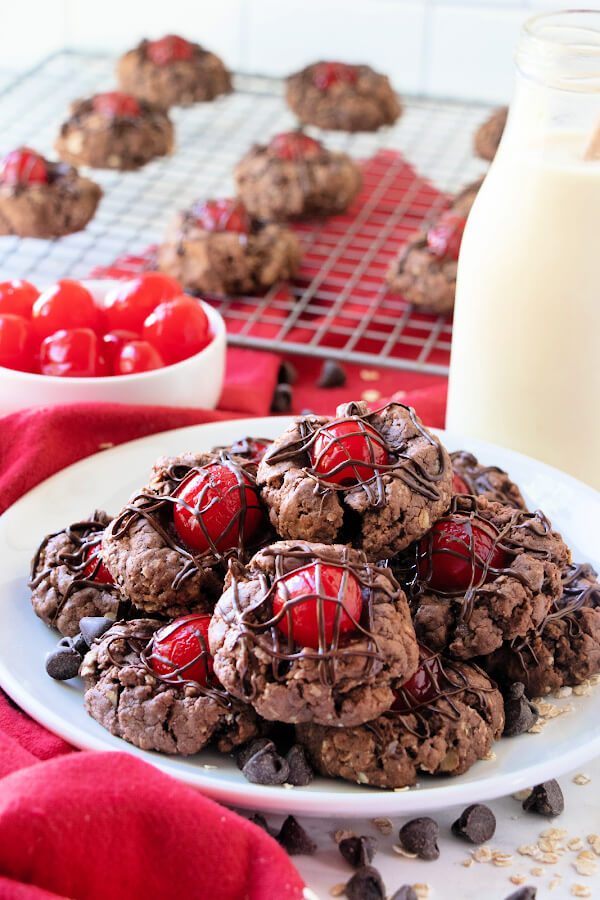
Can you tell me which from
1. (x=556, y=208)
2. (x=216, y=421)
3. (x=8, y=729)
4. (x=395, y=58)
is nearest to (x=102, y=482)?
(x=216, y=421)

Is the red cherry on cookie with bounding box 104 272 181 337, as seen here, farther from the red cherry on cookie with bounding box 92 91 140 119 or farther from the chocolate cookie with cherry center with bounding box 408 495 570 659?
the red cherry on cookie with bounding box 92 91 140 119

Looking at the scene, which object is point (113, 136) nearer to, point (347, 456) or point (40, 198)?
point (40, 198)

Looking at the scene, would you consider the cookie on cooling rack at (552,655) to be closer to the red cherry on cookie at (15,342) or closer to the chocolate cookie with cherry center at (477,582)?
A: the chocolate cookie with cherry center at (477,582)

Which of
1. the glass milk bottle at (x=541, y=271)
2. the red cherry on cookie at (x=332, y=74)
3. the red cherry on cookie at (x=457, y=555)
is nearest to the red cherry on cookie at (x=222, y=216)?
the glass milk bottle at (x=541, y=271)

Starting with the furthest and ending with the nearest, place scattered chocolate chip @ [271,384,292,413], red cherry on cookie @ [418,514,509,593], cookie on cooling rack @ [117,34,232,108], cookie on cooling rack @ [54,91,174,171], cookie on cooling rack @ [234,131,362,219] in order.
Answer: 1. cookie on cooling rack @ [117,34,232,108]
2. cookie on cooling rack @ [54,91,174,171]
3. cookie on cooling rack @ [234,131,362,219]
4. scattered chocolate chip @ [271,384,292,413]
5. red cherry on cookie @ [418,514,509,593]

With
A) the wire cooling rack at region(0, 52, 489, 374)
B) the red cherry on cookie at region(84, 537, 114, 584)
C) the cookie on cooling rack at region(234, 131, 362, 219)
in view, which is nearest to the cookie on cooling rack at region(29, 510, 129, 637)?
the red cherry on cookie at region(84, 537, 114, 584)

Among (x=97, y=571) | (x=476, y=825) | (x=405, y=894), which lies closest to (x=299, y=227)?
(x=97, y=571)
